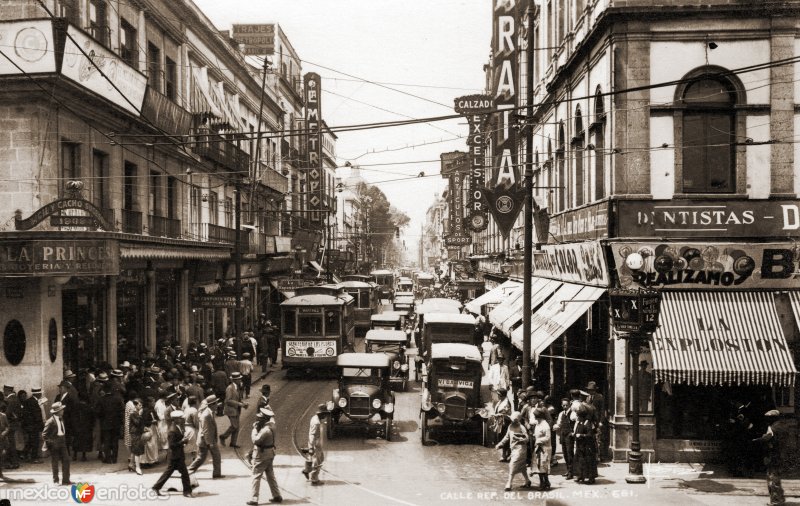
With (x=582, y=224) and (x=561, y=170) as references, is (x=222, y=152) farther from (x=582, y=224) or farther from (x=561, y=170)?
(x=582, y=224)

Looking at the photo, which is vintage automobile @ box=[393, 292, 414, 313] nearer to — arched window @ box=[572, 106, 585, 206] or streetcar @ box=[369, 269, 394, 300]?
streetcar @ box=[369, 269, 394, 300]

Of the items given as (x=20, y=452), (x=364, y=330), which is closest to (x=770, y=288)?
(x=20, y=452)

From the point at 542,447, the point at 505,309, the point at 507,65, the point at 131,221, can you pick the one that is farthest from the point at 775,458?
the point at 131,221

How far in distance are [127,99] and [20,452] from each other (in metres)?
10.0

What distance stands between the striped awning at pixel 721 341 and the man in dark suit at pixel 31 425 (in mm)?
12919

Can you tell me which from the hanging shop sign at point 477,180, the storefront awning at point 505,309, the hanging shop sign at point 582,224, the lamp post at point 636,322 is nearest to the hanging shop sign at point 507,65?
the hanging shop sign at point 582,224

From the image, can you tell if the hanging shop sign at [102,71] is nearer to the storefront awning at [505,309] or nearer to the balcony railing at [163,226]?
the balcony railing at [163,226]

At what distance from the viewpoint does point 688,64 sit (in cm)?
1514

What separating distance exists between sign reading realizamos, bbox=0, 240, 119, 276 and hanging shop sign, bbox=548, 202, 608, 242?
37.6ft

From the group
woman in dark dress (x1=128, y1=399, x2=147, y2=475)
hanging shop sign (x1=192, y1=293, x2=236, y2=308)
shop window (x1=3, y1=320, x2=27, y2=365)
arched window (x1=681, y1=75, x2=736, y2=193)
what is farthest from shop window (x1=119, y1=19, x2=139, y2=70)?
arched window (x1=681, y1=75, x2=736, y2=193)

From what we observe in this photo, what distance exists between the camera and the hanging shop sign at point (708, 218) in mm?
14844

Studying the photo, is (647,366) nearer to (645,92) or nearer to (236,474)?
(645,92)

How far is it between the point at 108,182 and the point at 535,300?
13808 millimetres

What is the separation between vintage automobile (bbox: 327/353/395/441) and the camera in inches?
682
